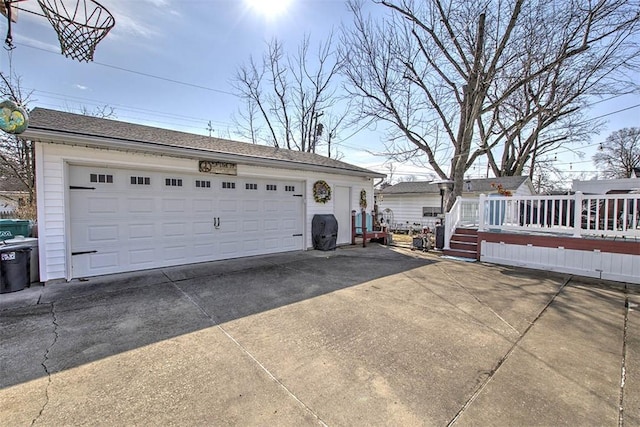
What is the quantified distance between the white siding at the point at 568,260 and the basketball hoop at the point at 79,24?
8360 millimetres

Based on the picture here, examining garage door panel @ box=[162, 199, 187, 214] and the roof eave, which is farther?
garage door panel @ box=[162, 199, 187, 214]

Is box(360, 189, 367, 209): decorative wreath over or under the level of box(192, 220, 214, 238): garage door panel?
over

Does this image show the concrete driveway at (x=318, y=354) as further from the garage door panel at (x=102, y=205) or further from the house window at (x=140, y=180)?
the house window at (x=140, y=180)

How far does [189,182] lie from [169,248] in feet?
5.01

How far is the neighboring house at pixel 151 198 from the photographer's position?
5020 mm

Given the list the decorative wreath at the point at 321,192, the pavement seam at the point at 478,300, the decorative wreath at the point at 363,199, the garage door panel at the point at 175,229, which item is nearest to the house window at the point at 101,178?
the garage door panel at the point at 175,229

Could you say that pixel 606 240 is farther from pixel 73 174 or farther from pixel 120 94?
pixel 120 94

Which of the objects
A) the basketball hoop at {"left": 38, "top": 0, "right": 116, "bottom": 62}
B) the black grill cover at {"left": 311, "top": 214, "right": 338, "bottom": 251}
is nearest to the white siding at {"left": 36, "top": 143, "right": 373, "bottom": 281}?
the basketball hoop at {"left": 38, "top": 0, "right": 116, "bottom": 62}

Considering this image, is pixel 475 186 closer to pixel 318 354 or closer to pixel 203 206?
pixel 203 206

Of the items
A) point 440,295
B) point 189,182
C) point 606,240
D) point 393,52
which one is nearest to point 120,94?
point 189,182

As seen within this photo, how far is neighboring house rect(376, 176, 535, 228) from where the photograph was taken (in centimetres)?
1638

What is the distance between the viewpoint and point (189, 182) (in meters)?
6.58

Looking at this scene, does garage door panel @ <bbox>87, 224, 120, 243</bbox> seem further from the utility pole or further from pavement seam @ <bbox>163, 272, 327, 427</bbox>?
the utility pole

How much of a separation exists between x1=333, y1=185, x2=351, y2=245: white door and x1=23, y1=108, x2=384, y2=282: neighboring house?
1170 millimetres
